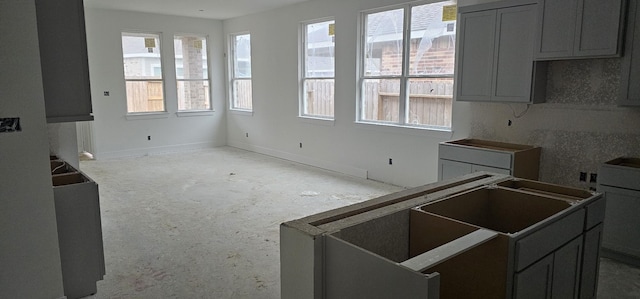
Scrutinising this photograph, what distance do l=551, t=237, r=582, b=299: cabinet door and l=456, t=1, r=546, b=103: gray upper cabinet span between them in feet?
7.66

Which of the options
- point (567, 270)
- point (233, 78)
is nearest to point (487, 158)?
point (567, 270)

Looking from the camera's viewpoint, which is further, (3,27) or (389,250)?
(3,27)

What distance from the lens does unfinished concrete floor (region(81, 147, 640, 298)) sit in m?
3.07

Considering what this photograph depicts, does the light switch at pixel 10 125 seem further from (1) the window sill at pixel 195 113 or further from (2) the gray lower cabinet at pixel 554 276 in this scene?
(1) the window sill at pixel 195 113

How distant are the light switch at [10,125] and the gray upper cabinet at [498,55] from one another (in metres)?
4.00

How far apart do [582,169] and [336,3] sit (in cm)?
399

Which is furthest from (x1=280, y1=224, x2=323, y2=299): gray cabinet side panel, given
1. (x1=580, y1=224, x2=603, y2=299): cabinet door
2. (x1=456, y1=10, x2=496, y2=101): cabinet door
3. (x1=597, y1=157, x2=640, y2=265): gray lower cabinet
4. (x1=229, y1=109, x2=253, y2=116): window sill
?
(x1=229, y1=109, x2=253, y2=116): window sill

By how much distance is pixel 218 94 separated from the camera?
362 inches

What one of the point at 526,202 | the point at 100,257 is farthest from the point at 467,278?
the point at 100,257

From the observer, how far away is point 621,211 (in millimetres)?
3305

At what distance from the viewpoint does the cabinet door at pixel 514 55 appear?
4.06 metres

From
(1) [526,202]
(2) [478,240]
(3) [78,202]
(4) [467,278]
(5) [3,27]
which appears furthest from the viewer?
(3) [78,202]

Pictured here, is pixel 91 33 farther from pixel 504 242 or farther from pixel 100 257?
pixel 504 242

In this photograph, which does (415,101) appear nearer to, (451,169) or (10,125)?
(451,169)
